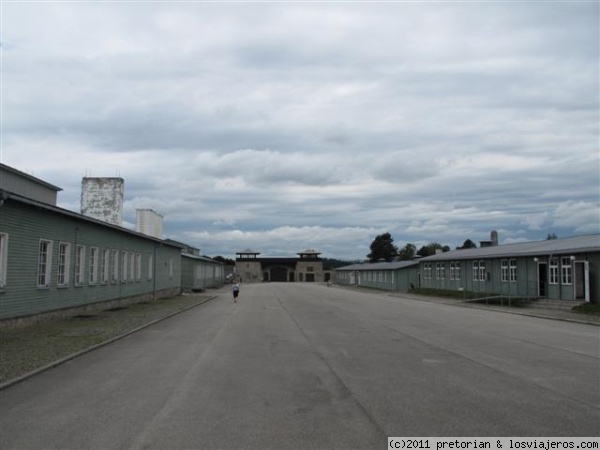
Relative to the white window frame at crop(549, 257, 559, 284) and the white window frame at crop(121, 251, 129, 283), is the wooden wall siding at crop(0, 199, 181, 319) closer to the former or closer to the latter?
the white window frame at crop(121, 251, 129, 283)

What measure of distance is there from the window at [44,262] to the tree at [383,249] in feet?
405

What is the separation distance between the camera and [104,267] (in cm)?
2742

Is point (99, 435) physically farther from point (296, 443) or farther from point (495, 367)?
point (495, 367)

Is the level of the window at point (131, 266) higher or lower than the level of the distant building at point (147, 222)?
lower

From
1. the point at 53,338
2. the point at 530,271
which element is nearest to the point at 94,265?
the point at 53,338

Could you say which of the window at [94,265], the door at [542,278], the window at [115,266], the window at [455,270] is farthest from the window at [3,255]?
the window at [455,270]

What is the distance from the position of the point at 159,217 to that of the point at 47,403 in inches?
1773

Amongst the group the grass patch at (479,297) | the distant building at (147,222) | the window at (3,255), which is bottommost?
the grass patch at (479,297)

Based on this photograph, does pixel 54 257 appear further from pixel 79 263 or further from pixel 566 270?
pixel 566 270

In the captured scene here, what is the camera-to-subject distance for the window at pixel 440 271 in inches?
2095

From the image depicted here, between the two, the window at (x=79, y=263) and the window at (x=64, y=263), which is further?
the window at (x=79, y=263)

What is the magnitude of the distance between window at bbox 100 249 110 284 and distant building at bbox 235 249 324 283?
86925mm

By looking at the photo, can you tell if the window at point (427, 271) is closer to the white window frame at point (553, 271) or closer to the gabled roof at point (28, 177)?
the white window frame at point (553, 271)

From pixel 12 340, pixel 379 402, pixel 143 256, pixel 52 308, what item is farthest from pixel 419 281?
pixel 379 402
